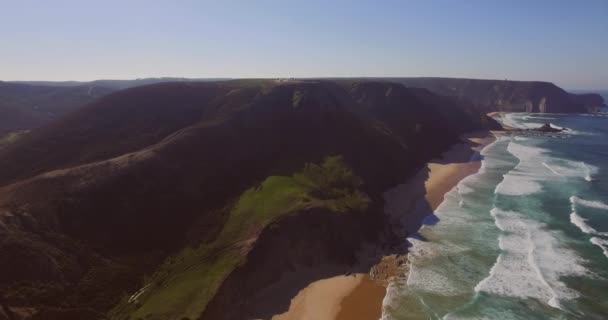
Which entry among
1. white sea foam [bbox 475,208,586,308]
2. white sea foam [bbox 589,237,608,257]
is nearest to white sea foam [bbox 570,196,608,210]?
white sea foam [bbox 475,208,586,308]

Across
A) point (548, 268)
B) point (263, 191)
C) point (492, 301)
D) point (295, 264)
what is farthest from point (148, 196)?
point (548, 268)

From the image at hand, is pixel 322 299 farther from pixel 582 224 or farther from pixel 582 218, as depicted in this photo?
pixel 582 218

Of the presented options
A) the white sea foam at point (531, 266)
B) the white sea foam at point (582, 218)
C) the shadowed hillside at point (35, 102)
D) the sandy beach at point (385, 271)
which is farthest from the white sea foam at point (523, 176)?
the shadowed hillside at point (35, 102)

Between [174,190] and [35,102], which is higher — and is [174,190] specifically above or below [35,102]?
below

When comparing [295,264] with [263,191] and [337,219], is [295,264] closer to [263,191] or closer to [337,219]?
[337,219]

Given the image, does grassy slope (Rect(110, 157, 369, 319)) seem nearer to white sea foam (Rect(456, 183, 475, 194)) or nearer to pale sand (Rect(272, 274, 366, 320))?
pale sand (Rect(272, 274, 366, 320))

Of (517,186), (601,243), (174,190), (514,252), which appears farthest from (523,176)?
(174,190)
